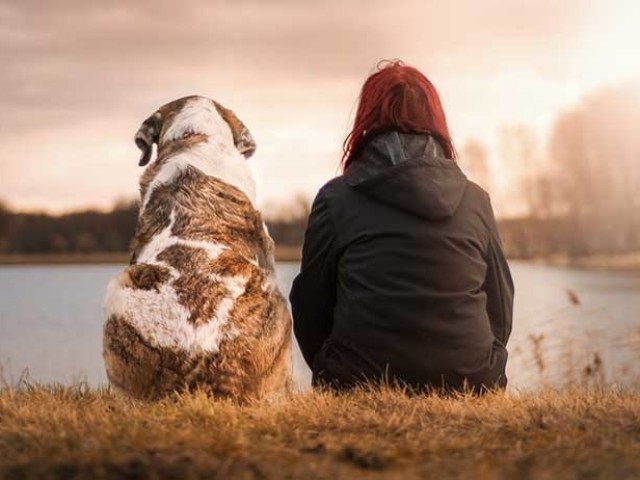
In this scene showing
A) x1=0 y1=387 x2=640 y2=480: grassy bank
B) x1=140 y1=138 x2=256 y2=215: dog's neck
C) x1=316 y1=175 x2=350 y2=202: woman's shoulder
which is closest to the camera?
x1=0 y1=387 x2=640 y2=480: grassy bank

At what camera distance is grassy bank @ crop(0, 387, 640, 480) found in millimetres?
4422

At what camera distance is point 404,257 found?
612 cm

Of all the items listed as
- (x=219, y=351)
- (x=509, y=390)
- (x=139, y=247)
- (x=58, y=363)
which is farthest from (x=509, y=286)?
(x=58, y=363)

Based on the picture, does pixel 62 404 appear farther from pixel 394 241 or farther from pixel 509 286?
pixel 509 286

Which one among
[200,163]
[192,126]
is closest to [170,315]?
[200,163]

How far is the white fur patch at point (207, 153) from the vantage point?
6.81m

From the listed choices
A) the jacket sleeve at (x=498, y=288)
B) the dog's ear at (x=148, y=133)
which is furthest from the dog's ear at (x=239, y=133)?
the jacket sleeve at (x=498, y=288)

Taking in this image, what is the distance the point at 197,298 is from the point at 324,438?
1.32m

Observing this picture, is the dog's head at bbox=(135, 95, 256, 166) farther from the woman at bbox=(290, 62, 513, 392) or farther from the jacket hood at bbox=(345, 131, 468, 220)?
the jacket hood at bbox=(345, 131, 468, 220)

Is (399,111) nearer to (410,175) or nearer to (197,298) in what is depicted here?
(410,175)

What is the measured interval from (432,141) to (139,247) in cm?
209

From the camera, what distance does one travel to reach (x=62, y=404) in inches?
246

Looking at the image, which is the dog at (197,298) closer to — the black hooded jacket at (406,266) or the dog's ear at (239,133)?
the black hooded jacket at (406,266)

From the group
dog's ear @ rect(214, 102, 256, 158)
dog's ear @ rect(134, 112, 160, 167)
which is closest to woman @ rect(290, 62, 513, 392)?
dog's ear @ rect(214, 102, 256, 158)
